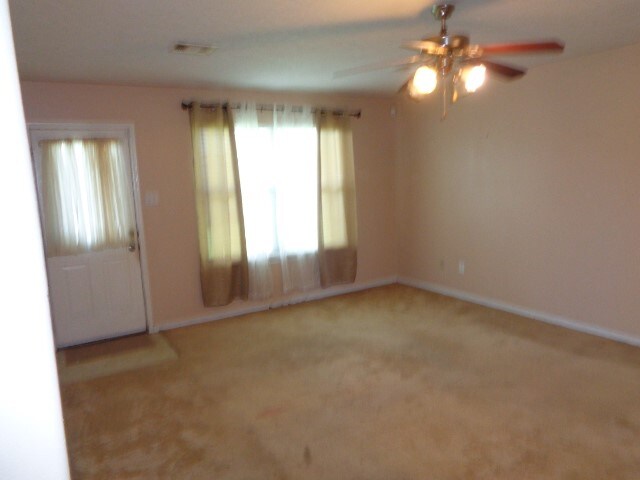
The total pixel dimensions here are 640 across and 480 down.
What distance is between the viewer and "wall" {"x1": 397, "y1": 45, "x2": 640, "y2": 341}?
357 cm

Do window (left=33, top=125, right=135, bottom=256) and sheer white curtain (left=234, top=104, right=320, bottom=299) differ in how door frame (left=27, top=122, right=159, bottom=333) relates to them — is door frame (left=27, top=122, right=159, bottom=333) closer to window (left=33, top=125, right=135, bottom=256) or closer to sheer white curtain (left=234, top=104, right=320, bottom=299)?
window (left=33, top=125, right=135, bottom=256)

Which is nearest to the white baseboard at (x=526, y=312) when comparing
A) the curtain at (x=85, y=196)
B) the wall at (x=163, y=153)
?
the wall at (x=163, y=153)

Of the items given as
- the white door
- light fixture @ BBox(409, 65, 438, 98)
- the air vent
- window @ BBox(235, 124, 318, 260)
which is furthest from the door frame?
light fixture @ BBox(409, 65, 438, 98)

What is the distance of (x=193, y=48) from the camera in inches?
119

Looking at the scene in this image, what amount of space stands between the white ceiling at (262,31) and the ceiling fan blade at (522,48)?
1.20 ft

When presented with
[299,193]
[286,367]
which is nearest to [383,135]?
[299,193]

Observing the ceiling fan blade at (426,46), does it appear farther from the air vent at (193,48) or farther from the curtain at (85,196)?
the curtain at (85,196)

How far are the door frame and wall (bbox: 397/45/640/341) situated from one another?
319 centimetres

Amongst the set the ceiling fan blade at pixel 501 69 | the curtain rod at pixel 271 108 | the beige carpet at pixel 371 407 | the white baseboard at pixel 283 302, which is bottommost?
the beige carpet at pixel 371 407

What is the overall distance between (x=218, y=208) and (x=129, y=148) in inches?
39.0

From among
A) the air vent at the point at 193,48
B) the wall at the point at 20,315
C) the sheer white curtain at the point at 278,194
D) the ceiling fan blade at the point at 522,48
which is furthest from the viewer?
the sheer white curtain at the point at 278,194

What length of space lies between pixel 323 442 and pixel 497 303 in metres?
2.90

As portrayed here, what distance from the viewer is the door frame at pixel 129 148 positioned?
3.81 metres

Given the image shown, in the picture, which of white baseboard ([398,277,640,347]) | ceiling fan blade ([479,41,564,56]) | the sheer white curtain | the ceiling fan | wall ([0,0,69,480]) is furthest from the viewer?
the sheer white curtain
